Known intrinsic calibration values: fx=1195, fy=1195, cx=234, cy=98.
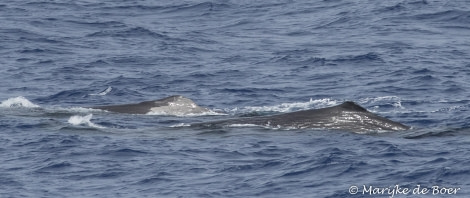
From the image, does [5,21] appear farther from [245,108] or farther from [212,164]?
[212,164]

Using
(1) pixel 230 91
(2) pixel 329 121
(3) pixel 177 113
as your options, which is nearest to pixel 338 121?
(2) pixel 329 121

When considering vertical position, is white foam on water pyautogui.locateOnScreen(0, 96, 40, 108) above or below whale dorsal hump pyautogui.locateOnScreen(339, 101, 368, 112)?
below

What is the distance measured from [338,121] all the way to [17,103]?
1063cm

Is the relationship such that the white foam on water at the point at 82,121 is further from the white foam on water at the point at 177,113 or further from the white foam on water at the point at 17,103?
the white foam on water at the point at 17,103

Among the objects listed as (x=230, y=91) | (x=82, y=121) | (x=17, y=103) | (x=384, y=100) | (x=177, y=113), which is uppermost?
(x=82, y=121)

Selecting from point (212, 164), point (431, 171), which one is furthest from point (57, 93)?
point (431, 171)

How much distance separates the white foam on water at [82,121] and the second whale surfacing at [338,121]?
2.88 metres

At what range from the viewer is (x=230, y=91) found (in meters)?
36.8

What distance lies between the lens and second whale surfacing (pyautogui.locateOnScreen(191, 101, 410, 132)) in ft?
89.4

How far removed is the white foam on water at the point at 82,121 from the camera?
29062mm

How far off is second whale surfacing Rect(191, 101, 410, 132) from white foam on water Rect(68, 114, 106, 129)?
2882mm

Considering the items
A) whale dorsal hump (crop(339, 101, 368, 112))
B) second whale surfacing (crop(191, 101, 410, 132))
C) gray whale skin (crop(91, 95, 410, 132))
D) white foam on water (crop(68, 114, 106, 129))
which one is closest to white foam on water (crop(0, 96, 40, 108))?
white foam on water (crop(68, 114, 106, 129))

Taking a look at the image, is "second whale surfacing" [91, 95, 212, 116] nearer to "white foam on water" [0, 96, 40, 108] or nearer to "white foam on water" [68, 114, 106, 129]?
"white foam on water" [68, 114, 106, 129]

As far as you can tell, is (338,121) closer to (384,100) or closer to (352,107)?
(352,107)
